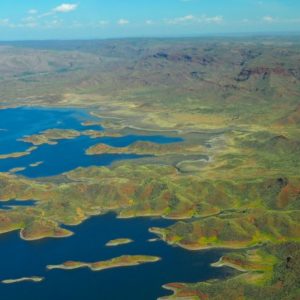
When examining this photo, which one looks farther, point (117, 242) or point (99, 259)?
point (117, 242)

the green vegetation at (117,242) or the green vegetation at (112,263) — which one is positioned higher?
the green vegetation at (117,242)

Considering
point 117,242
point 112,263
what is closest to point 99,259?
point 112,263

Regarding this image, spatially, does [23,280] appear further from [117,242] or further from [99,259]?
[117,242]

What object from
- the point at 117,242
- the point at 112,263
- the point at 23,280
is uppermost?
the point at 117,242

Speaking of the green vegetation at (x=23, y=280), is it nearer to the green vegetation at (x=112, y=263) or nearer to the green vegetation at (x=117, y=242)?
the green vegetation at (x=112, y=263)

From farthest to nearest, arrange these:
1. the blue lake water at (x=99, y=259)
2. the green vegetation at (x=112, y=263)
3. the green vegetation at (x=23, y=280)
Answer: the green vegetation at (x=112, y=263) < the green vegetation at (x=23, y=280) < the blue lake water at (x=99, y=259)

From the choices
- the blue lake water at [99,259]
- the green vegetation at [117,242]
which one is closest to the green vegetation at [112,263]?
the blue lake water at [99,259]

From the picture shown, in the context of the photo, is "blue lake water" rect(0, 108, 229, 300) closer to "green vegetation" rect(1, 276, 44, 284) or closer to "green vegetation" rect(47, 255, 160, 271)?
"green vegetation" rect(1, 276, 44, 284)

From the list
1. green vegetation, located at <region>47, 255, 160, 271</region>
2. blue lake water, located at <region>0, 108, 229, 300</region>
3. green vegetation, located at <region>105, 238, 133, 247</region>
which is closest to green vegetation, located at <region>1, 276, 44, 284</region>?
blue lake water, located at <region>0, 108, 229, 300</region>

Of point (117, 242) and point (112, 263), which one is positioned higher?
point (117, 242)

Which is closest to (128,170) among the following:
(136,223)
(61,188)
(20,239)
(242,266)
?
(61,188)

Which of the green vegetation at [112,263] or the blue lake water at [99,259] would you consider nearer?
the blue lake water at [99,259]
